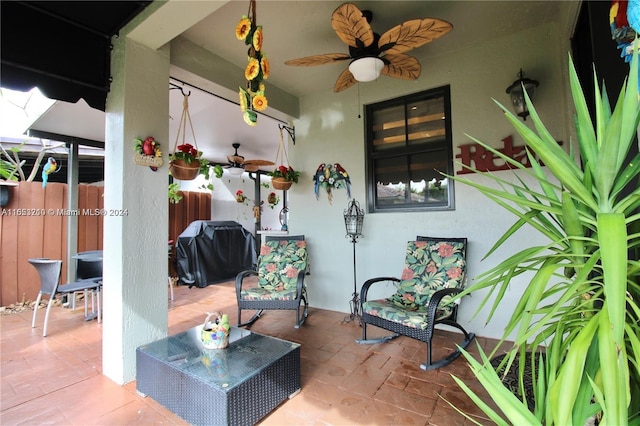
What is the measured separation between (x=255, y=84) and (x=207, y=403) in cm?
214

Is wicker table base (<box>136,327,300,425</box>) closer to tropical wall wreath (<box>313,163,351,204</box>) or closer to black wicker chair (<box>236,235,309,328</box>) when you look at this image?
black wicker chair (<box>236,235,309,328</box>)

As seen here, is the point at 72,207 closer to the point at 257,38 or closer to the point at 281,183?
the point at 281,183

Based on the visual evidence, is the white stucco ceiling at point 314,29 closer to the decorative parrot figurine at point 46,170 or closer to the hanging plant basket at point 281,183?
the decorative parrot figurine at point 46,170

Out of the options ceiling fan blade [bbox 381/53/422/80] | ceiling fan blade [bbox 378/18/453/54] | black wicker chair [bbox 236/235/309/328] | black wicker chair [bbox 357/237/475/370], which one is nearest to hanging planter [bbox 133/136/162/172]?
black wicker chair [bbox 236/235/309/328]

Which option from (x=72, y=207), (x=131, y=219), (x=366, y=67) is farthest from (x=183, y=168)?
(x=72, y=207)

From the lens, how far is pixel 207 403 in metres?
1.66

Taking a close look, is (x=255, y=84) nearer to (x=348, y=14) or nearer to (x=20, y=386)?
(x=348, y=14)

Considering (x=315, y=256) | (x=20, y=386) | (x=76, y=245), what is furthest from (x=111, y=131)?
(x=76, y=245)

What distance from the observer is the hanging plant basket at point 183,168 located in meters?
2.65

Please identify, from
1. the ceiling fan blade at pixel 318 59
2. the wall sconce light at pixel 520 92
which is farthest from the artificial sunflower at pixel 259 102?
the wall sconce light at pixel 520 92

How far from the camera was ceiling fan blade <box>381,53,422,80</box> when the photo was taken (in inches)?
107

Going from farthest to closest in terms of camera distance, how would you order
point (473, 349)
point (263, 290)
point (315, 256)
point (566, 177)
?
point (315, 256) → point (263, 290) → point (473, 349) → point (566, 177)

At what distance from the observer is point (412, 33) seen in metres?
2.27

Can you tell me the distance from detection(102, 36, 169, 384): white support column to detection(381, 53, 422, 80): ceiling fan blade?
2088 mm
